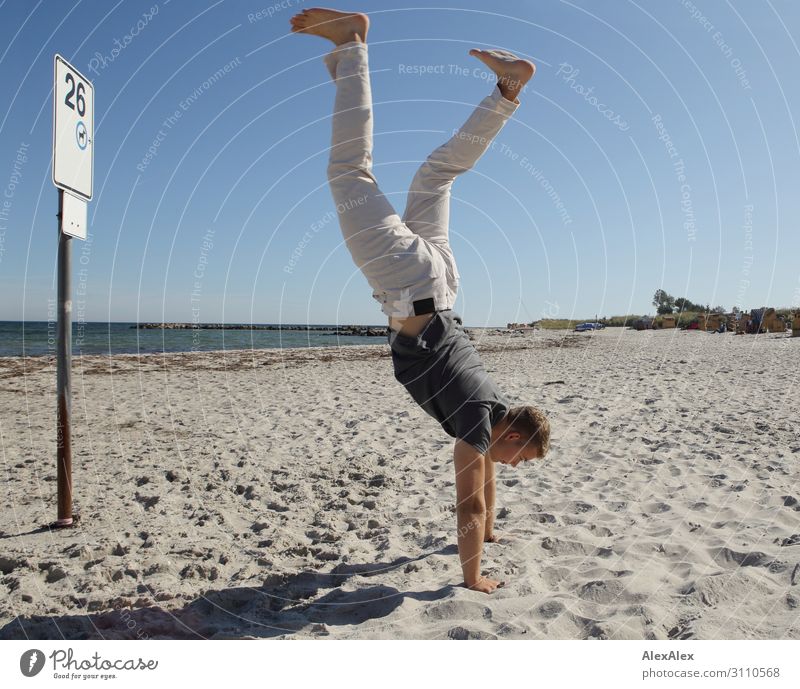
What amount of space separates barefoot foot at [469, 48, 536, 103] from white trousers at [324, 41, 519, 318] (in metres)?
0.05

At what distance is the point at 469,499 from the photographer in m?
2.64

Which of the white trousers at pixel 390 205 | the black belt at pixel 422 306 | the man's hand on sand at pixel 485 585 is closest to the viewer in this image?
the white trousers at pixel 390 205

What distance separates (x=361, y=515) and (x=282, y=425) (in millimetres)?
3548

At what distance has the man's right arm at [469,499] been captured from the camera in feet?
8.56

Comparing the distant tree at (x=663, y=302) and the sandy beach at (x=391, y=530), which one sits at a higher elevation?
the distant tree at (x=663, y=302)

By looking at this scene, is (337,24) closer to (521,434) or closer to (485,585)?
(521,434)

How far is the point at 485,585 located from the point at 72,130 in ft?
12.2

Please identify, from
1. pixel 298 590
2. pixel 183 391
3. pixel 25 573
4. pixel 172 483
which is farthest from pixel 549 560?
pixel 183 391

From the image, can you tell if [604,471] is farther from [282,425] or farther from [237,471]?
[282,425]

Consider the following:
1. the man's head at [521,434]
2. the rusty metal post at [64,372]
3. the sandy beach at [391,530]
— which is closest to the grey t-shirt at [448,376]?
the man's head at [521,434]
